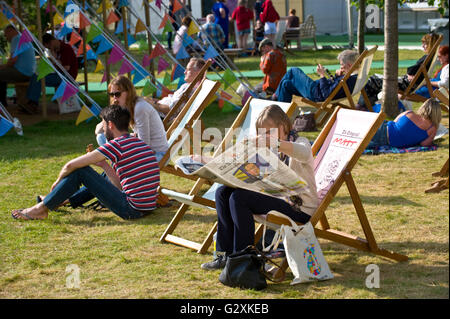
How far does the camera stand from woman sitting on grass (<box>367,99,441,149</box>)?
23.8 feet

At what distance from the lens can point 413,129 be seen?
291 inches

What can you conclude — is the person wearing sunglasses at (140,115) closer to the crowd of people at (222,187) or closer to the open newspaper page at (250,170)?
the crowd of people at (222,187)

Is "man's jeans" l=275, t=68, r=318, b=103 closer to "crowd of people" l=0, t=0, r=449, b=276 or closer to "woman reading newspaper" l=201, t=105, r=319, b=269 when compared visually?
"crowd of people" l=0, t=0, r=449, b=276

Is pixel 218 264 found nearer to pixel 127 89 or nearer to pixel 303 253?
pixel 303 253

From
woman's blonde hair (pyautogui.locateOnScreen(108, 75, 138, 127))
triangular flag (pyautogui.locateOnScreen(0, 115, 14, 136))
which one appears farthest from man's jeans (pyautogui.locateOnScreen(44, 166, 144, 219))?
triangular flag (pyautogui.locateOnScreen(0, 115, 14, 136))

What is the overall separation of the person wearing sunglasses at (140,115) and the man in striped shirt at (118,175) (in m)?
0.45

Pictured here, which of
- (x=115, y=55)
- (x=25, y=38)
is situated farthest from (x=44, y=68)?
(x=115, y=55)

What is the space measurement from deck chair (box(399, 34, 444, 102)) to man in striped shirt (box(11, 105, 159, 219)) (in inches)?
195

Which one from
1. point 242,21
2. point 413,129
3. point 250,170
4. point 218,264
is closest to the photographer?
point 250,170

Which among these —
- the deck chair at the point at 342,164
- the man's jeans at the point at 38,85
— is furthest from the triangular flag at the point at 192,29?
the deck chair at the point at 342,164

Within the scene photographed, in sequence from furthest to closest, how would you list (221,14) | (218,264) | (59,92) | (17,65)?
(221,14) < (17,65) < (59,92) < (218,264)

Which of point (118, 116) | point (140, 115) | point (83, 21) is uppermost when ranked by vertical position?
point (83, 21)

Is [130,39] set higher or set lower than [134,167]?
higher

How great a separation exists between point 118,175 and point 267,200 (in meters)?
1.67
